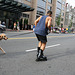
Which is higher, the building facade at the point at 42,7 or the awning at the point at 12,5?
the building facade at the point at 42,7

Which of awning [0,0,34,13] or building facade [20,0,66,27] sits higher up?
building facade [20,0,66,27]

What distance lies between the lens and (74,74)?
3090 mm

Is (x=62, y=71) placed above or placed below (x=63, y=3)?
below

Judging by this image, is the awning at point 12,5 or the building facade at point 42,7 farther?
the building facade at point 42,7

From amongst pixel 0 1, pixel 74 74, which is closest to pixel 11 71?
pixel 74 74

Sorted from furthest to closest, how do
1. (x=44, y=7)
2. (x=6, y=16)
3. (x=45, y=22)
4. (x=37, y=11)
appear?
(x=44, y=7), (x=37, y=11), (x=6, y=16), (x=45, y=22)

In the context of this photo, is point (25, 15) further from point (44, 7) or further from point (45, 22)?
point (45, 22)

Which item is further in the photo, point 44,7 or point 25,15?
point 44,7

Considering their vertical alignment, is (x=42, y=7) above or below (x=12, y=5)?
above

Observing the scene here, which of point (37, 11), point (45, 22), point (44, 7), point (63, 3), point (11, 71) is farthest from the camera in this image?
point (63, 3)

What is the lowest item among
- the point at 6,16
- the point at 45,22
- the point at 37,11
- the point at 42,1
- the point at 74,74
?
the point at 74,74

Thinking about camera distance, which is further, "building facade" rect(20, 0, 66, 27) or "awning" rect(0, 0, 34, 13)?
"building facade" rect(20, 0, 66, 27)

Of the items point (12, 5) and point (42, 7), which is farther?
point (42, 7)

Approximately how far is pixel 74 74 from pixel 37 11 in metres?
41.5
